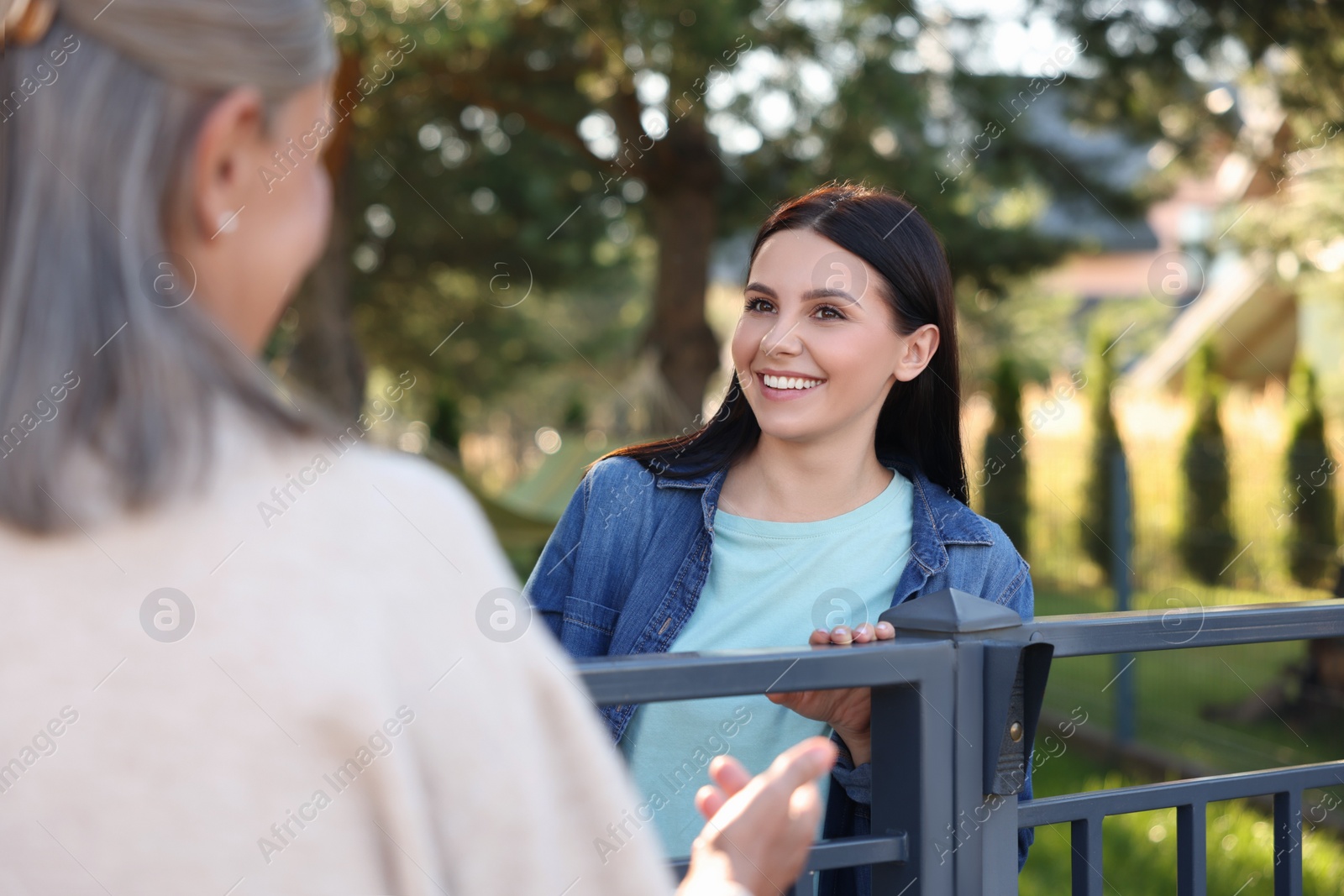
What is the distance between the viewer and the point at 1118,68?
28.1 feet

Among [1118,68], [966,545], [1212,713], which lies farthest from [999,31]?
[966,545]

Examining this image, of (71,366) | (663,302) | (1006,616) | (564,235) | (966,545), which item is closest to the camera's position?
(71,366)

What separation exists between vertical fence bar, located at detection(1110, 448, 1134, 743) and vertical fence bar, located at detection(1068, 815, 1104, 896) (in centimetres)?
542

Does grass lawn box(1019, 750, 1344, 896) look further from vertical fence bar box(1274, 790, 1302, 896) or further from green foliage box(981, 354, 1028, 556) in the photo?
green foliage box(981, 354, 1028, 556)

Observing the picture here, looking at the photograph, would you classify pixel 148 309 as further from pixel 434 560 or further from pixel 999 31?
pixel 999 31

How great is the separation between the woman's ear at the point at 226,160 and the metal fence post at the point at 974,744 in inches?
40.7

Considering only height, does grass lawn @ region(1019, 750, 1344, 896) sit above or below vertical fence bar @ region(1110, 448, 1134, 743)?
below

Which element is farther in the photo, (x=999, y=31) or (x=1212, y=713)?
(x=999, y=31)

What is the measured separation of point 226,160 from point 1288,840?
5.75ft

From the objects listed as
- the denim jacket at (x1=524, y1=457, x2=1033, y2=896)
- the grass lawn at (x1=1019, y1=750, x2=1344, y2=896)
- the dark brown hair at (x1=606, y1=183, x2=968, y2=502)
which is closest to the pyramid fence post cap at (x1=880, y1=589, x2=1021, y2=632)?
the denim jacket at (x1=524, y1=457, x2=1033, y2=896)

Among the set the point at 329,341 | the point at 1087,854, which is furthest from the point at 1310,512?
the point at 1087,854

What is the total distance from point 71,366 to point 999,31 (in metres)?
8.98

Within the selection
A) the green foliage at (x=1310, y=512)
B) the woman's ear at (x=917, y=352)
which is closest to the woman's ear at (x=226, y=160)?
the woman's ear at (x=917, y=352)

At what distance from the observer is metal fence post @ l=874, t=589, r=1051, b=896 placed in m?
1.52
